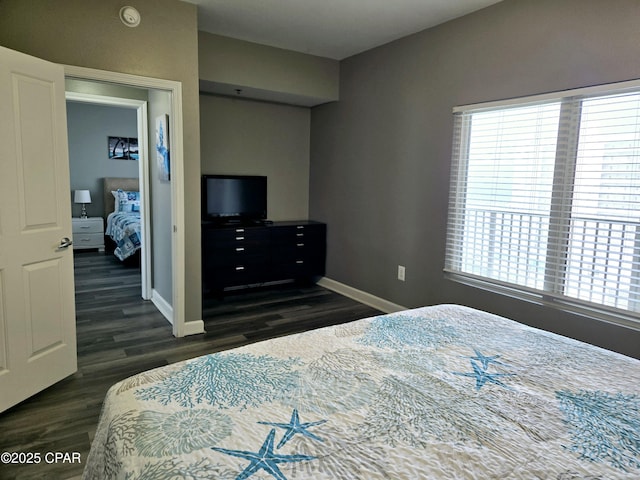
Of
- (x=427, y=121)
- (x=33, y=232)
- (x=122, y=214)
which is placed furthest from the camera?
(x=122, y=214)

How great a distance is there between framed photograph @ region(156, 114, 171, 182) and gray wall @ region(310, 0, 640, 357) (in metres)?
2.03

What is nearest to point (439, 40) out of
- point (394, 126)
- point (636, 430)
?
point (394, 126)

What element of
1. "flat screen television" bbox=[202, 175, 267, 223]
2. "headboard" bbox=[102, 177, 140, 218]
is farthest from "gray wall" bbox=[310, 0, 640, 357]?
"headboard" bbox=[102, 177, 140, 218]

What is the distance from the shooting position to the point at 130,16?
3.02 m

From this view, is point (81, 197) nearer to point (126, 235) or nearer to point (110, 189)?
point (110, 189)

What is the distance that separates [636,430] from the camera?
45.0 inches

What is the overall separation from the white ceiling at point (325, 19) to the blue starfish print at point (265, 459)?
10.6 feet

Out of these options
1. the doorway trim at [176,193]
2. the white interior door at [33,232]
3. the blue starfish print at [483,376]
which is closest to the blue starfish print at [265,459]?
the blue starfish print at [483,376]

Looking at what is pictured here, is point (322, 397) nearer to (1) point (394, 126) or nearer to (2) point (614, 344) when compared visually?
(2) point (614, 344)

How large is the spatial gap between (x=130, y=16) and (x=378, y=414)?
3.26m

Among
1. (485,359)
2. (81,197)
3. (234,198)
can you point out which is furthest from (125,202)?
(485,359)

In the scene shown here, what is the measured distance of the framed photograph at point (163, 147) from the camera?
3617mm

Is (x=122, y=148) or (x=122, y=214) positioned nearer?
(x=122, y=214)

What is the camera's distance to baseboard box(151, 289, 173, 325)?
3.89m
